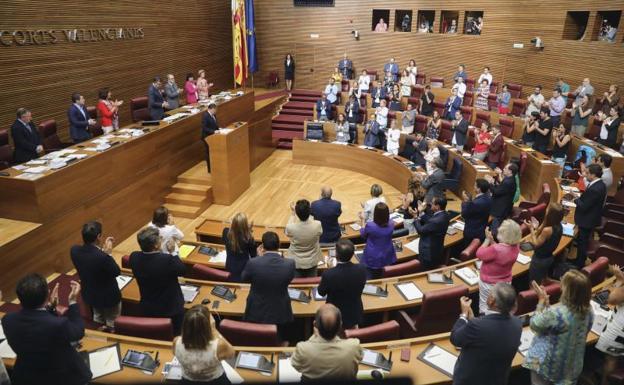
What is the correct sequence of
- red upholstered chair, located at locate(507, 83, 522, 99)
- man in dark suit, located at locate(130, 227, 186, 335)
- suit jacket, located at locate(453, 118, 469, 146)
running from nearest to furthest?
man in dark suit, located at locate(130, 227, 186, 335) → suit jacket, located at locate(453, 118, 469, 146) → red upholstered chair, located at locate(507, 83, 522, 99)

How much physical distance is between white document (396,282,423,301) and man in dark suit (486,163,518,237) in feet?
6.35

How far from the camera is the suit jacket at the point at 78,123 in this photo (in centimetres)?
679

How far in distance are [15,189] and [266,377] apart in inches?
159

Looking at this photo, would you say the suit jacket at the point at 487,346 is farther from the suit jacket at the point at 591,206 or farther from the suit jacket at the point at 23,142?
the suit jacket at the point at 23,142

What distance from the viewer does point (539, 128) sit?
Result: 8047 mm

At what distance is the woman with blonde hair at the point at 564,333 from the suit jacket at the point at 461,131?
638cm

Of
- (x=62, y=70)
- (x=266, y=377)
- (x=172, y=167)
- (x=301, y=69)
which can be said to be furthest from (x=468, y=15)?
(x=266, y=377)

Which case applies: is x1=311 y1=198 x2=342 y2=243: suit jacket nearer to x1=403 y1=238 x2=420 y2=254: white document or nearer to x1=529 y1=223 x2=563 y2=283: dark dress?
x1=403 y1=238 x2=420 y2=254: white document

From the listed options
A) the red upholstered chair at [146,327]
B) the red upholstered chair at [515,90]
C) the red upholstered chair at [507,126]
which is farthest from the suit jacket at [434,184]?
the red upholstered chair at [515,90]

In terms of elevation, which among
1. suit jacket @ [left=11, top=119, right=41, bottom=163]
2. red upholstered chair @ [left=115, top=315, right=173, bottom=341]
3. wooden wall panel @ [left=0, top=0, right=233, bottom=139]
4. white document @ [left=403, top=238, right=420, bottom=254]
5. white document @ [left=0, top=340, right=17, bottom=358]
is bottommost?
white document @ [left=403, top=238, right=420, bottom=254]

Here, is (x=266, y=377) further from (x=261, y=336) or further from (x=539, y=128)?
(x=539, y=128)

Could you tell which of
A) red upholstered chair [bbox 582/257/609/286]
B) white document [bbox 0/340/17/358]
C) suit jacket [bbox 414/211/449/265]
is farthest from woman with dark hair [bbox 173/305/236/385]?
red upholstered chair [bbox 582/257/609/286]

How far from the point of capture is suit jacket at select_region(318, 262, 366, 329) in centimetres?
317

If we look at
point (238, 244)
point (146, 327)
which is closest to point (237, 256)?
point (238, 244)
